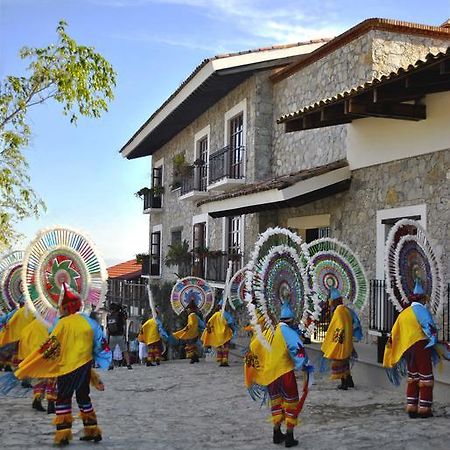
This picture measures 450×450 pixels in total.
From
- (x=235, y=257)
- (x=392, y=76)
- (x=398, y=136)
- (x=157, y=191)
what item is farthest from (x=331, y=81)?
(x=157, y=191)

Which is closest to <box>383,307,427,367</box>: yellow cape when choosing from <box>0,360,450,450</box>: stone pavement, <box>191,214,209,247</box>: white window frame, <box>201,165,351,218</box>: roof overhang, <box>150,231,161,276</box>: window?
<box>0,360,450,450</box>: stone pavement

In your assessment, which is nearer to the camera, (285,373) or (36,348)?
(285,373)

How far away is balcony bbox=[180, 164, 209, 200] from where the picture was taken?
18.0m

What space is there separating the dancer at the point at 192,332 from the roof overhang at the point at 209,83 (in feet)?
18.0

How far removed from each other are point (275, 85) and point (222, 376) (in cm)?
748

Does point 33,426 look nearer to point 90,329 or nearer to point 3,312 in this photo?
point 90,329

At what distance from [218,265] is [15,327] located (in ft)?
25.4

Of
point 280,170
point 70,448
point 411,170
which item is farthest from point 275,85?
point 70,448

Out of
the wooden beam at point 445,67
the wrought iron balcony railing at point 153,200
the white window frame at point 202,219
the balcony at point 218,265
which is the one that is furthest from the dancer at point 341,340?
the wrought iron balcony railing at point 153,200

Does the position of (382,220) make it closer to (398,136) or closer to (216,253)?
(398,136)

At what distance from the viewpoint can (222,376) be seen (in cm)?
1078

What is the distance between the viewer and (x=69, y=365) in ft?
19.7

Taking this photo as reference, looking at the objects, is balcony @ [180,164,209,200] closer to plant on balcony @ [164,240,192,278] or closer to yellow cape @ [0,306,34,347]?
plant on balcony @ [164,240,192,278]

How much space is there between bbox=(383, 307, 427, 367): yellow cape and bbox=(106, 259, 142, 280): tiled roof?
23.6 m
